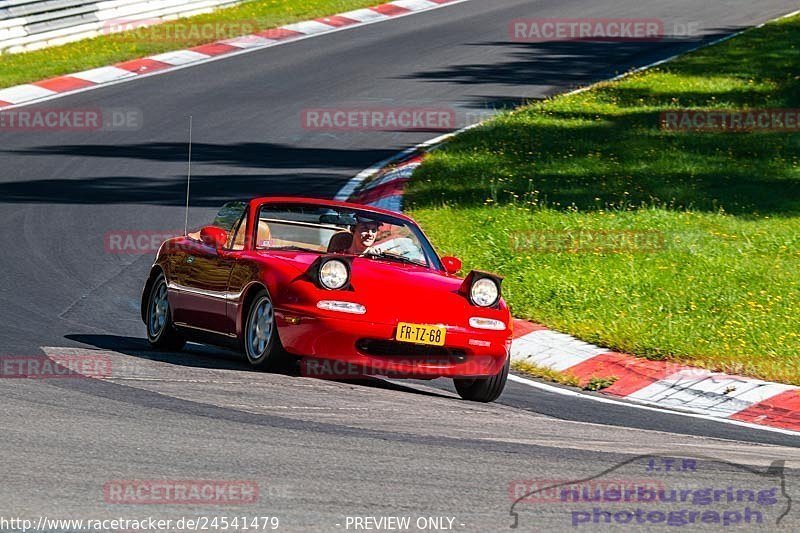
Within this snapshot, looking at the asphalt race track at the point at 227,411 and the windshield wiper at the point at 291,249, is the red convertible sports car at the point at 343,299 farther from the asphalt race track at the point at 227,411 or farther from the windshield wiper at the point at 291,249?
the asphalt race track at the point at 227,411

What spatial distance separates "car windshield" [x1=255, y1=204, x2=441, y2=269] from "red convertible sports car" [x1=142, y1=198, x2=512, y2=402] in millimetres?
10

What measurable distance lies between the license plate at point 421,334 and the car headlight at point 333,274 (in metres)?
0.49

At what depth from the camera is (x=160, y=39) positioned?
30.6m
